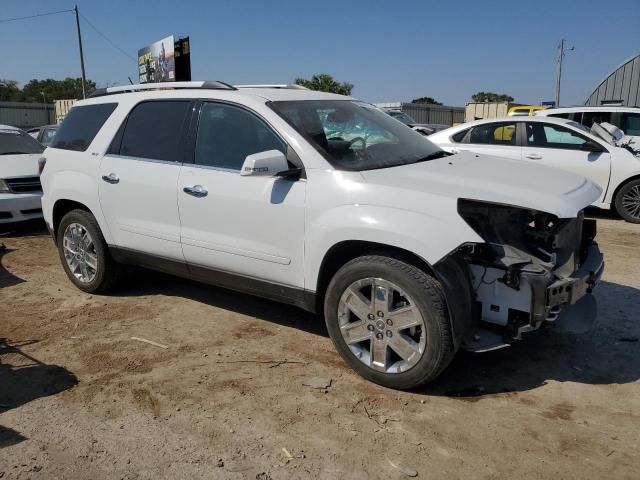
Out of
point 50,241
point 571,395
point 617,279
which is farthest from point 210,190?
point 50,241

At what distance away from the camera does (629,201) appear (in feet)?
28.2

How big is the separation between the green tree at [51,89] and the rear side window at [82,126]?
6533 centimetres

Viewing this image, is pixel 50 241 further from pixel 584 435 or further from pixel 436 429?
pixel 584 435

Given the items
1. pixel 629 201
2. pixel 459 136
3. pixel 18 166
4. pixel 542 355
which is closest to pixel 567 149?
pixel 629 201

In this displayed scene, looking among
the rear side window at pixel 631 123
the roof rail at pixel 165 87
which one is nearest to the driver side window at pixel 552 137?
the rear side window at pixel 631 123

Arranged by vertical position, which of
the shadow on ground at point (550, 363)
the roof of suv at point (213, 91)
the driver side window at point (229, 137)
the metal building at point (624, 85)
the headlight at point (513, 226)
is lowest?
the shadow on ground at point (550, 363)

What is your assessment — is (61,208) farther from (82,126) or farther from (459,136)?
(459,136)

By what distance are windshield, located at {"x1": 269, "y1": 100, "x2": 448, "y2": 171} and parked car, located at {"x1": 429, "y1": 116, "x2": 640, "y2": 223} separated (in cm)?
400

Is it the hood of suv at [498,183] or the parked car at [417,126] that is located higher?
the parked car at [417,126]

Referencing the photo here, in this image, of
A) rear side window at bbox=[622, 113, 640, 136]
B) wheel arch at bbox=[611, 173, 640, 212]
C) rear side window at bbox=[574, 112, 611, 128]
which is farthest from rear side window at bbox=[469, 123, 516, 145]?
rear side window at bbox=[622, 113, 640, 136]

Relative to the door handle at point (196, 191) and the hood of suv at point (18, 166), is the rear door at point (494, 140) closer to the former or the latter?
the door handle at point (196, 191)

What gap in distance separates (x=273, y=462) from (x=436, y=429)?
3.05 feet

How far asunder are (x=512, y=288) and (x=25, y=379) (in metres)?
3.22

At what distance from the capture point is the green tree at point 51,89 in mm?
65562
